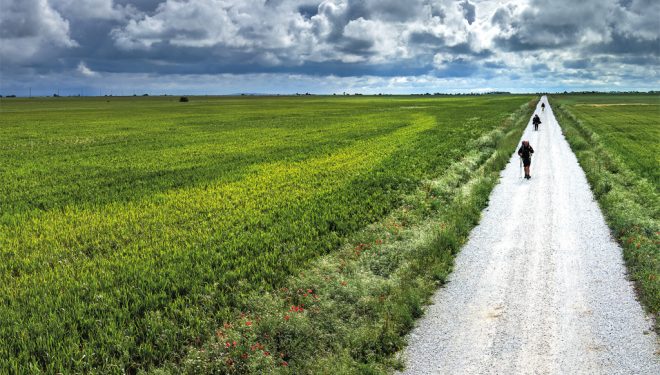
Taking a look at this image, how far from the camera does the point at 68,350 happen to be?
7.38 metres

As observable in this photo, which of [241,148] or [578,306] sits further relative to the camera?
[241,148]

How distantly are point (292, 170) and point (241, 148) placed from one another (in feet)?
40.3

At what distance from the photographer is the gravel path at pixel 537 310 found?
7293 mm

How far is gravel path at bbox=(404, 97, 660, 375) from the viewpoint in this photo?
7.29m

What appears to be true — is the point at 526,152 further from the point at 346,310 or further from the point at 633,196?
the point at 346,310

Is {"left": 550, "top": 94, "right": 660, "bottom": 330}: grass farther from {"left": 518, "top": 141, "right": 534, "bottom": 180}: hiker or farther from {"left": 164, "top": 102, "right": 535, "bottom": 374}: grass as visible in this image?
{"left": 164, "top": 102, "right": 535, "bottom": 374}: grass

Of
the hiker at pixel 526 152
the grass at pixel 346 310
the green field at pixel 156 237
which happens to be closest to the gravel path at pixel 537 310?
the grass at pixel 346 310

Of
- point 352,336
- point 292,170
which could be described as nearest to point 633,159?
point 292,170

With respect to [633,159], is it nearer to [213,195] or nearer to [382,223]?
[382,223]

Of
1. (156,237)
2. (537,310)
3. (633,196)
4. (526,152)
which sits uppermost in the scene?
(526,152)

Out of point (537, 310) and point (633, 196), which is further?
point (633, 196)

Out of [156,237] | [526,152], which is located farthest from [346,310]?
[526,152]

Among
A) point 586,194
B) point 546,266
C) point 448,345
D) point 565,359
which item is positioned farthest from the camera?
point 586,194

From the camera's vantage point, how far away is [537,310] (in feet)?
29.2
